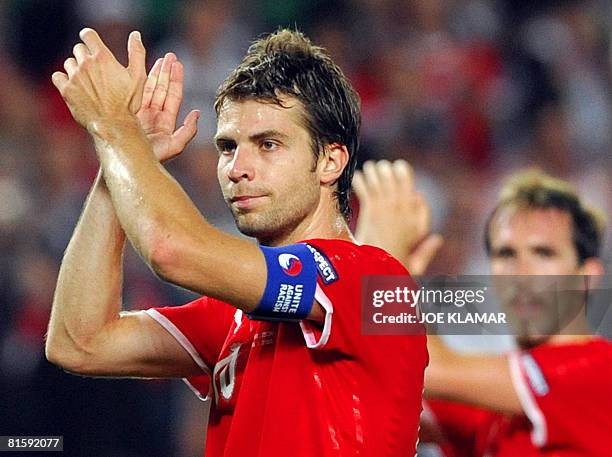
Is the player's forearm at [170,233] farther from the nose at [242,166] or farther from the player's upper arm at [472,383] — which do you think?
the player's upper arm at [472,383]

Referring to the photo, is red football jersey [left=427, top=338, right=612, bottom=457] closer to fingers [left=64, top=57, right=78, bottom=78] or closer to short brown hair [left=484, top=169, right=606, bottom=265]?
short brown hair [left=484, top=169, right=606, bottom=265]

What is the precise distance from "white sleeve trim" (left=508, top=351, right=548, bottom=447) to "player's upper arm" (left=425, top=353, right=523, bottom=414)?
0.02 meters

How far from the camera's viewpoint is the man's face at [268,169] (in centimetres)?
308

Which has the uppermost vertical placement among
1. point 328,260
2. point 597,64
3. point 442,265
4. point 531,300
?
point 597,64

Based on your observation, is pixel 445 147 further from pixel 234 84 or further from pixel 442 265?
pixel 234 84

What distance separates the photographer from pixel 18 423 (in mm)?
6004

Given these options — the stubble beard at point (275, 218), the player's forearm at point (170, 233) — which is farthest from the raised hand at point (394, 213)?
the player's forearm at point (170, 233)

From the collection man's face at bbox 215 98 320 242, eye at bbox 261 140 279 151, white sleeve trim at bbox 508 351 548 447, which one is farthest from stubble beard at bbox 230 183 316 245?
white sleeve trim at bbox 508 351 548 447

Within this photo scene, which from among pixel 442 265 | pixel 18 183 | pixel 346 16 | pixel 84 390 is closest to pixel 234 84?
pixel 84 390

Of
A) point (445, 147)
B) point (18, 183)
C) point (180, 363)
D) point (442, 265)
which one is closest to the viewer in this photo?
point (180, 363)

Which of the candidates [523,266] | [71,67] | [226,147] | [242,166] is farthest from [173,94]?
[523,266]

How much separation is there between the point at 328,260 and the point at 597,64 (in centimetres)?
588

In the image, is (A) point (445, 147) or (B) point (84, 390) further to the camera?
(A) point (445, 147)

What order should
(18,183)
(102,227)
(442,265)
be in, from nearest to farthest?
(102,227) < (442,265) < (18,183)
